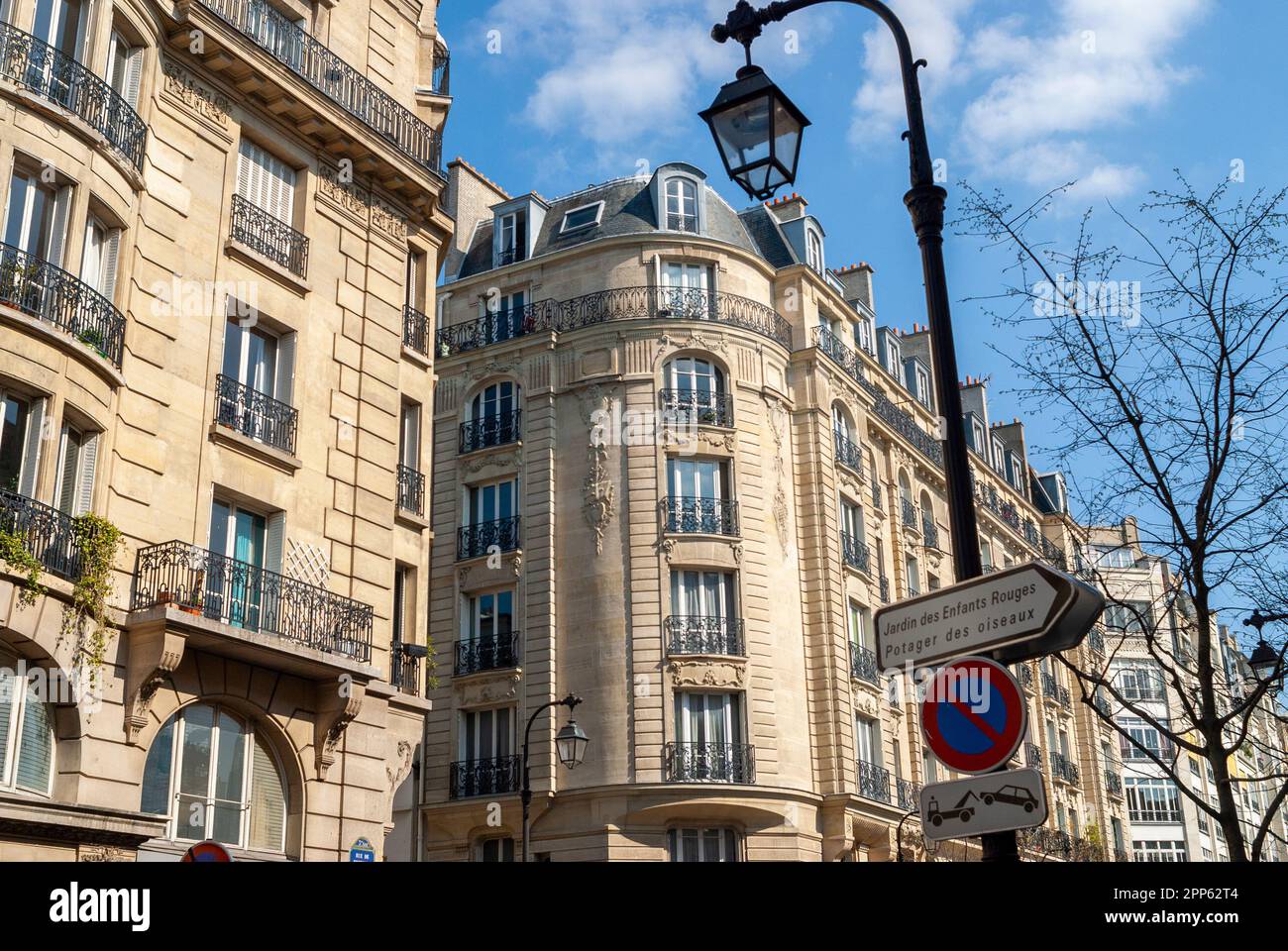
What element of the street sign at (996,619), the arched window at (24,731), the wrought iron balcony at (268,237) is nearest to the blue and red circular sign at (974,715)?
the street sign at (996,619)

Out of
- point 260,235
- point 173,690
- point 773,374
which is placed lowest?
point 173,690

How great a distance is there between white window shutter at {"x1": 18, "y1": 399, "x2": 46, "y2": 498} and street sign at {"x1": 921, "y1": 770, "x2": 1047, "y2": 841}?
11731 mm

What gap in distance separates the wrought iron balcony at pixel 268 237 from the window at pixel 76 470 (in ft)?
13.0

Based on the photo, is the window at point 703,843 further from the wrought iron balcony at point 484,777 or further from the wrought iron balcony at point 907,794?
the wrought iron balcony at point 907,794

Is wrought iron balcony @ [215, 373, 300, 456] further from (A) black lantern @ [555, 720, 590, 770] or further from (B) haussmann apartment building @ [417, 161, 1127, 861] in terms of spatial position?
(B) haussmann apartment building @ [417, 161, 1127, 861]

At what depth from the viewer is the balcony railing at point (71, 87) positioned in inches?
606

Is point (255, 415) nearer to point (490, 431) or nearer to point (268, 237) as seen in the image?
point (268, 237)

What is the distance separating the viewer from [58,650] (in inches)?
567

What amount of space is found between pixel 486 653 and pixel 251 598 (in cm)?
1576

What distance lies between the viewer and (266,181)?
1944 centimetres

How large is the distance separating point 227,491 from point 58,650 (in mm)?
3566

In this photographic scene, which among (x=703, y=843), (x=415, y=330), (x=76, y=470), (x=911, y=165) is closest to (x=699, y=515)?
(x=703, y=843)
